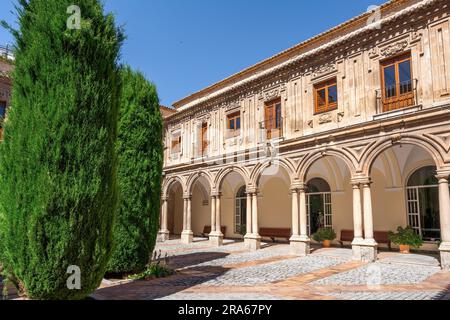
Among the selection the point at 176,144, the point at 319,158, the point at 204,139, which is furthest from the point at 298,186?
the point at 176,144

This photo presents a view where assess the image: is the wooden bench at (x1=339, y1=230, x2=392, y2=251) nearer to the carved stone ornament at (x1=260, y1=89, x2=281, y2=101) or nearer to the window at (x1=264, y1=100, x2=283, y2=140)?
the window at (x1=264, y1=100, x2=283, y2=140)

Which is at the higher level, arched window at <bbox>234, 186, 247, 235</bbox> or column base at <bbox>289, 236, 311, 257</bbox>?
arched window at <bbox>234, 186, 247, 235</bbox>

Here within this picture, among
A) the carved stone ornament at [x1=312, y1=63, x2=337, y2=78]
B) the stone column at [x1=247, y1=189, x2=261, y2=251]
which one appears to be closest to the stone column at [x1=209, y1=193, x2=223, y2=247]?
the stone column at [x1=247, y1=189, x2=261, y2=251]

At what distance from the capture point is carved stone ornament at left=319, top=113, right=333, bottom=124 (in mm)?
12219

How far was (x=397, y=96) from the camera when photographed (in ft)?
34.9

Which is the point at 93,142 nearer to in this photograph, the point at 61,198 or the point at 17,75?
the point at 61,198

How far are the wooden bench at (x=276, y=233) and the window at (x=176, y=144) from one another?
6677 millimetres

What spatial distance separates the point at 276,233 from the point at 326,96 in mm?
7696

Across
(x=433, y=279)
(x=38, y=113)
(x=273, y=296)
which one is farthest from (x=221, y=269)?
(x=38, y=113)

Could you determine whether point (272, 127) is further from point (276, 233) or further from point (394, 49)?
point (276, 233)

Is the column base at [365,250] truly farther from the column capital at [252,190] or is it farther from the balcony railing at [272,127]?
the balcony railing at [272,127]

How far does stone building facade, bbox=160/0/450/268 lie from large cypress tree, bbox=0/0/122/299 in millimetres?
8692

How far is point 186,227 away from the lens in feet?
58.6
